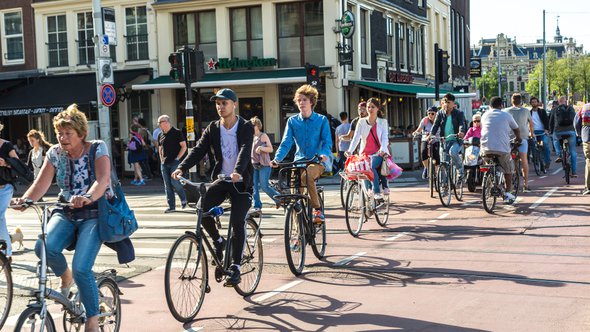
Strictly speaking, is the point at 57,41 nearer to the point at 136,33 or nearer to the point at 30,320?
the point at 136,33

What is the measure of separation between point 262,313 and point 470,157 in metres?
8.18

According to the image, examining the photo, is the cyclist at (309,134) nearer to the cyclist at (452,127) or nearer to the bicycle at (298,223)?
the bicycle at (298,223)

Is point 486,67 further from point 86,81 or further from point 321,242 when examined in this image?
point 321,242

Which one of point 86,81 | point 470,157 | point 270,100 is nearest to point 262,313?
point 470,157

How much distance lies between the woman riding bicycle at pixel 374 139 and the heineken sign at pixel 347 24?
13.7m

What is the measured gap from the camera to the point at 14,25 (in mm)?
29828

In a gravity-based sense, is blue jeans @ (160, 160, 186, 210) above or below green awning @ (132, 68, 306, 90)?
below

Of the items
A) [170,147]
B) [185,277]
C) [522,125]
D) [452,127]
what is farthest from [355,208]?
[522,125]

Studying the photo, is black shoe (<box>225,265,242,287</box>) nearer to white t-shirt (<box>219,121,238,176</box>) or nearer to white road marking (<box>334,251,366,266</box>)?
white t-shirt (<box>219,121,238,176</box>)

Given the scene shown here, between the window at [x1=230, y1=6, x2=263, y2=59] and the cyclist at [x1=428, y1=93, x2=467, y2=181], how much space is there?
13.1 meters

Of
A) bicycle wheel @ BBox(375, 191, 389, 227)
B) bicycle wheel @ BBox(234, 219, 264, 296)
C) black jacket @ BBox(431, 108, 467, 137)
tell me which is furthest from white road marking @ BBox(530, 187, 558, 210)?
bicycle wheel @ BBox(234, 219, 264, 296)

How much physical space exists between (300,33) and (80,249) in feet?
70.0

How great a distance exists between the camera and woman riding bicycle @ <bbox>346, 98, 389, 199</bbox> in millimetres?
11141

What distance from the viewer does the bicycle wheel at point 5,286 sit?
5.90 m
